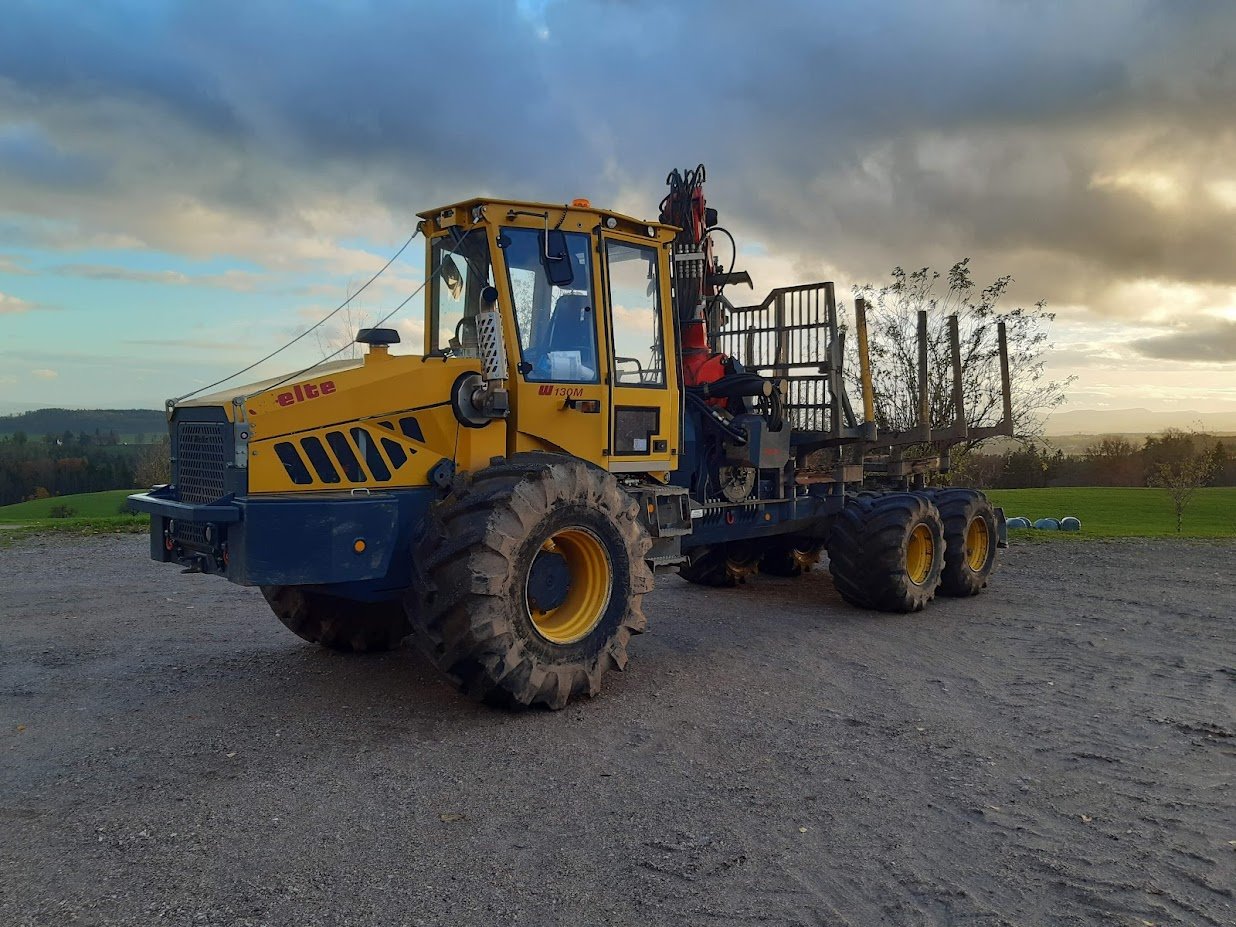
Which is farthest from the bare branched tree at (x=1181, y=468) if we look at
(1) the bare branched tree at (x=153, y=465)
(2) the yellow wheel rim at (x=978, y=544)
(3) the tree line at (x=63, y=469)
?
(3) the tree line at (x=63, y=469)

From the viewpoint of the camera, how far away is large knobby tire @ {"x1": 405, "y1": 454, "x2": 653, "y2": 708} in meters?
5.87

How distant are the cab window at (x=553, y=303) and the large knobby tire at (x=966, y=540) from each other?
Result: 5.39 m

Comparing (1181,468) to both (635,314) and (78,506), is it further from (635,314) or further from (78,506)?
(78,506)

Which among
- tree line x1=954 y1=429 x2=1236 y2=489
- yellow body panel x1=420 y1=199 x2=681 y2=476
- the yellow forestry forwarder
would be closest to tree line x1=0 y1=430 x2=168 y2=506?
tree line x1=954 y1=429 x2=1236 y2=489

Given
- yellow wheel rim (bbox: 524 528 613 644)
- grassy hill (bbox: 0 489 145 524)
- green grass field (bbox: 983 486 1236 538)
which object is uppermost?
yellow wheel rim (bbox: 524 528 613 644)

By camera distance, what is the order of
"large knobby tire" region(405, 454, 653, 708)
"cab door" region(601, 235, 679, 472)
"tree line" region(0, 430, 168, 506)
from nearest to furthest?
1. "large knobby tire" region(405, 454, 653, 708)
2. "cab door" region(601, 235, 679, 472)
3. "tree line" region(0, 430, 168, 506)

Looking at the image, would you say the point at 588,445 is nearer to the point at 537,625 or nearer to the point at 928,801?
the point at 537,625

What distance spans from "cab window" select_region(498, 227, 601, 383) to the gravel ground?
2.37 m

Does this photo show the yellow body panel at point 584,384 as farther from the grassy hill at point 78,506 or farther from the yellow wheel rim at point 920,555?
the grassy hill at point 78,506

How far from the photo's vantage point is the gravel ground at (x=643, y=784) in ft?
12.8

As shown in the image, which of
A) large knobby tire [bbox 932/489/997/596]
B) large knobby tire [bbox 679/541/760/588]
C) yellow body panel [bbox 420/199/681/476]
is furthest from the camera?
large knobby tire [bbox 679/541/760/588]

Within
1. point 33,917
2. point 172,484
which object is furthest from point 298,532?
point 33,917

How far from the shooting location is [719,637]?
890 centimetres

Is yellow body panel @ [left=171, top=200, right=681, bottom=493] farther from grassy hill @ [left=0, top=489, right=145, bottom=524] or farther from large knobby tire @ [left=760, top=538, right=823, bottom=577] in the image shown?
grassy hill @ [left=0, top=489, right=145, bottom=524]
